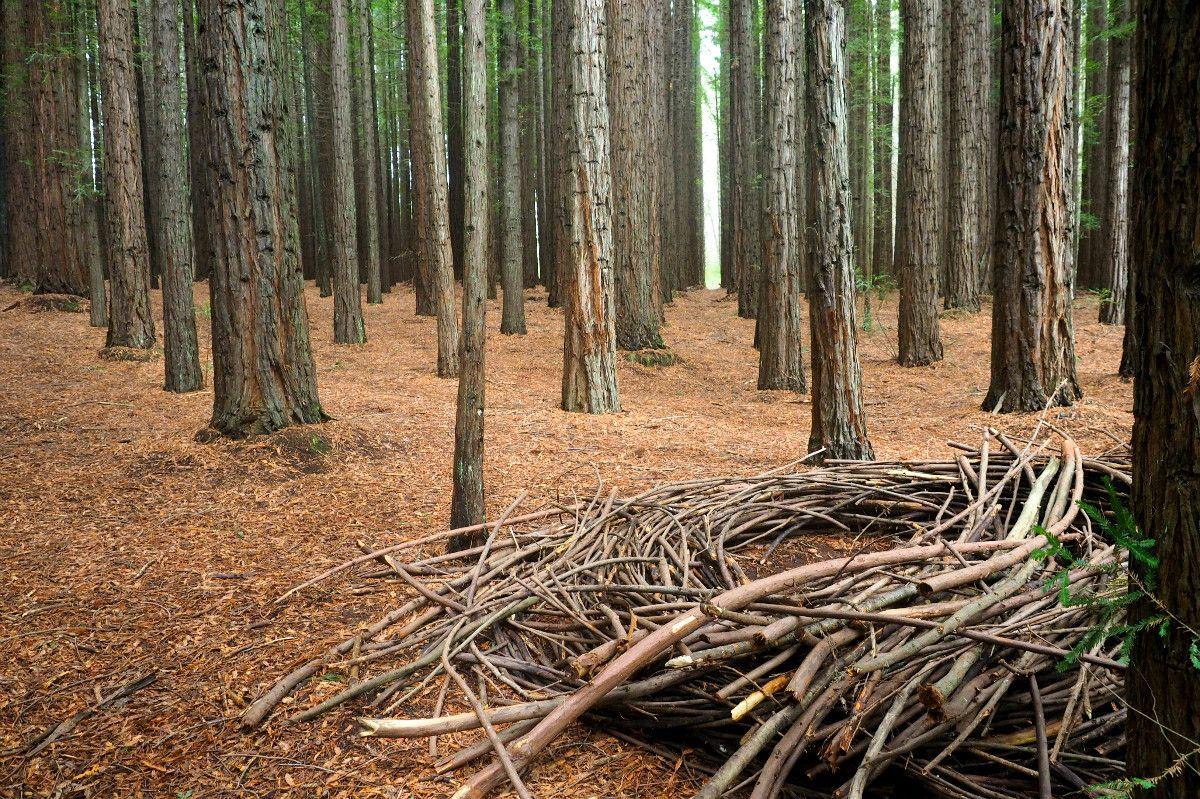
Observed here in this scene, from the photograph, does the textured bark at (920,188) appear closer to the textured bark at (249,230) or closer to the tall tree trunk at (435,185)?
the tall tree trunk at (435,185)

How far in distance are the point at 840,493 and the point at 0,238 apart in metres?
28.3

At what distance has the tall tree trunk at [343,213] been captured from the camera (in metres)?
13.6

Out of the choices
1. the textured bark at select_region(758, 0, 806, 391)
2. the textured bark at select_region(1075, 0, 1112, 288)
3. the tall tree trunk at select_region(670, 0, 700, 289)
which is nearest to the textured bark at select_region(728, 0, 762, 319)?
the tall tree trunk at select_region(670, 0, 700, 289)

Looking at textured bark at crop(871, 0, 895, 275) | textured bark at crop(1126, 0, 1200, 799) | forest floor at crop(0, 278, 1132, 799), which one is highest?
textured bark at crop(871, 0, 895, 275)

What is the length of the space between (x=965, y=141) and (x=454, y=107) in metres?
13.3

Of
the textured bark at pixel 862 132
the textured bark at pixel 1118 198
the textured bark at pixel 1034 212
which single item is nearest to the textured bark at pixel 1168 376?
the textured bark at pixel 1034 212

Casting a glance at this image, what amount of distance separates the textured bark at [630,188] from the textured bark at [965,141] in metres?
5.38

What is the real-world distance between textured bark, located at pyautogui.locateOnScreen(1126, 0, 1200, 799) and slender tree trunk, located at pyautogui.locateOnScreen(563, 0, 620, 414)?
277 inches

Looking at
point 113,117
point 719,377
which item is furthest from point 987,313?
point 113,117

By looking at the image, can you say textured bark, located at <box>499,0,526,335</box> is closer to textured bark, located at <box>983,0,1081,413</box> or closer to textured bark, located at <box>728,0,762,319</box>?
textured bark, located at <box>728,0,762,319</box>

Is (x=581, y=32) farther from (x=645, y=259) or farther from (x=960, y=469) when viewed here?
(x=960, y=469)

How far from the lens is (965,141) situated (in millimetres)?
13938

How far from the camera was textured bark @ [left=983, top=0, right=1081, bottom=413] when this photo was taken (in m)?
7.44

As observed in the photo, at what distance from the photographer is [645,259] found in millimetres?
13062
